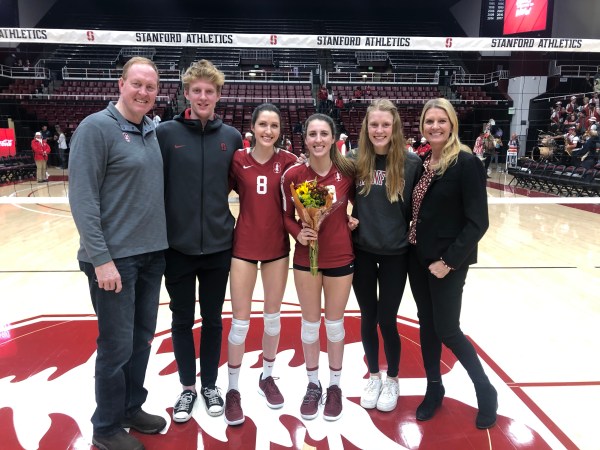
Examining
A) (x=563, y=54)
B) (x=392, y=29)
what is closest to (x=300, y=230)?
(x=563, y=54)

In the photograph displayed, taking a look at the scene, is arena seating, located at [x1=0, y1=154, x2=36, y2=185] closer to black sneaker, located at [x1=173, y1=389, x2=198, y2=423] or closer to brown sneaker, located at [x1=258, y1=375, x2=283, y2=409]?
black sneaker, located at [x1=173, y1=389, x2=198, y2=423]

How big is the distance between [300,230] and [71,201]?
94cm

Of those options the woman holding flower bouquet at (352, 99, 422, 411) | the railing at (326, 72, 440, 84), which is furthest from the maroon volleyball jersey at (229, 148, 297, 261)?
the railing at (326, 72, 440, 84)

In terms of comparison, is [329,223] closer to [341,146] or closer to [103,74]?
[341,146]

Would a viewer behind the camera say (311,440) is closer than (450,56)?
Yes

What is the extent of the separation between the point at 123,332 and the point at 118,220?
0.44 m

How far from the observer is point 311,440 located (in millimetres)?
1967

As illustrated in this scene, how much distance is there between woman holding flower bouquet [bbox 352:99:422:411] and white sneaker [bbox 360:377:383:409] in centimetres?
3

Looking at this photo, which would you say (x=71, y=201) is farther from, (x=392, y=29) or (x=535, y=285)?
(x=392, y=29)

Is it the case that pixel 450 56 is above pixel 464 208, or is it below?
above

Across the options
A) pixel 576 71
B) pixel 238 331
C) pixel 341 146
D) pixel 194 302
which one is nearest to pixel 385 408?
pixel 238 331

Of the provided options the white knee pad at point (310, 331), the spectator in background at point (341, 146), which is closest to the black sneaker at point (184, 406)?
the white knee pad at point (310, 331)

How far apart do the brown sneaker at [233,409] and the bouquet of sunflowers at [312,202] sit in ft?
2.91

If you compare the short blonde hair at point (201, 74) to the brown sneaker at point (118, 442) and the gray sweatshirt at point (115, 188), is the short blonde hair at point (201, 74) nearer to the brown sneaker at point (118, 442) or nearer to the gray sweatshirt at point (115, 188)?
the gray sweatshirt at point (115, 188)
